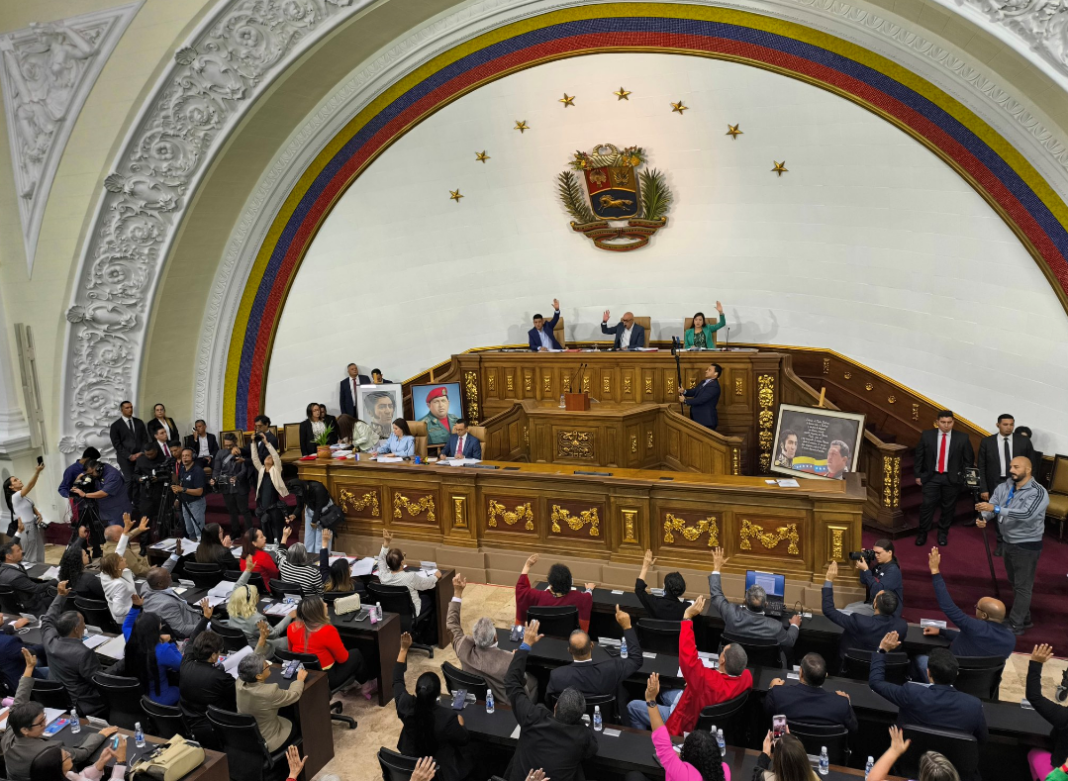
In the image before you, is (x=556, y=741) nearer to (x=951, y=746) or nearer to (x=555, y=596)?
(x=555, y=596)

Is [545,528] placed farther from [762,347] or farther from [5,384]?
[5,384]

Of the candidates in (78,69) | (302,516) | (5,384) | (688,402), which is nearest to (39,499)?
(5,384)

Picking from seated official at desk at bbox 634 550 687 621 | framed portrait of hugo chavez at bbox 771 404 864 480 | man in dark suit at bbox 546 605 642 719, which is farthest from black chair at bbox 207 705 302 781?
framed portrait of hugo chavez at bbox 771 404 864 480

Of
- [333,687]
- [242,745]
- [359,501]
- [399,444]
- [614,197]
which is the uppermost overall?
[614,197]

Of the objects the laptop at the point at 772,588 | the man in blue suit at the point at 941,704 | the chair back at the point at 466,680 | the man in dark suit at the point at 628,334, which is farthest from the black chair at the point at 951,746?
the man in dark suit at the point at 628,334

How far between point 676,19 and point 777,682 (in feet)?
27.3

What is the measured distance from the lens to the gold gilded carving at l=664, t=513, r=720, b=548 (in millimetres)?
7258

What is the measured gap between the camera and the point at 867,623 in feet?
16.8

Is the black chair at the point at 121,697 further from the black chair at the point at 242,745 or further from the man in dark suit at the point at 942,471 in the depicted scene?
the man in dark suit at the point at 942,471

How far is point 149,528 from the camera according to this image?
30.8 feet

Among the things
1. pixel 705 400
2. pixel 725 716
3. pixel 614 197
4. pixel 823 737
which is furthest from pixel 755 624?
pixel 614 197

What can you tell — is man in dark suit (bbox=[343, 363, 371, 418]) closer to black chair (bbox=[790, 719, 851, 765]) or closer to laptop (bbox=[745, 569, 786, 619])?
laptop (bbox=[745, 569, 786, 619])

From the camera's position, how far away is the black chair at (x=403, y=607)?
6402 mm

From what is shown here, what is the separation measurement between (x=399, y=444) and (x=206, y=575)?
8.87 feet
